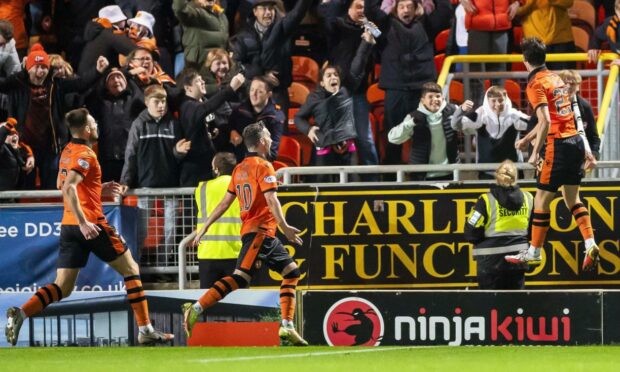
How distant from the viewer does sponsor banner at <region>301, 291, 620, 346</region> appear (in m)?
12.1

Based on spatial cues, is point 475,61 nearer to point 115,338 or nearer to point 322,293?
point 322,293

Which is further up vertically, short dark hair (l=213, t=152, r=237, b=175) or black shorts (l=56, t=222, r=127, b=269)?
short dark hair (l=213, t=152, r=237, b=175)

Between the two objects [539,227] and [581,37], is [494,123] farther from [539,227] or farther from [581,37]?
[581,37]

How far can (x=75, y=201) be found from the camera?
1099 cm

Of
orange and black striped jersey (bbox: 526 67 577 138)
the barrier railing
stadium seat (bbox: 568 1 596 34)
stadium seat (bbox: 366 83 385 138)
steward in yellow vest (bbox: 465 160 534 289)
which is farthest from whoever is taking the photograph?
stadium seat (bbox: 568 1 596 34)

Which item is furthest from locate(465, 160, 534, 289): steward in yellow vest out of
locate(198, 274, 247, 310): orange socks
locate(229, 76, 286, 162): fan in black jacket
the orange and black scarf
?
the orange and black scarf

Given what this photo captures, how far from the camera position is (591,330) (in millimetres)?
12047

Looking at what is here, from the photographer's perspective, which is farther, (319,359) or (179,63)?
(179,63)

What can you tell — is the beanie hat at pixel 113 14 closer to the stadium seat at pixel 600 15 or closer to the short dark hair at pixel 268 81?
the short dark hair at pixel 268 81

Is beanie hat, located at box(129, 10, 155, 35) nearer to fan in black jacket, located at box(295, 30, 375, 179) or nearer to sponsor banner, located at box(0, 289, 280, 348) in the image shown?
fan in black jacket, located at box(295, 30, 375, 179)

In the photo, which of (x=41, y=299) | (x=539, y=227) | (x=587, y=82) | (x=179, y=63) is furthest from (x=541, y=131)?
(x=179, y=63)

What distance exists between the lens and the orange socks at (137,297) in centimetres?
1158

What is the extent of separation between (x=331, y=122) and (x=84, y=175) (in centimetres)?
405

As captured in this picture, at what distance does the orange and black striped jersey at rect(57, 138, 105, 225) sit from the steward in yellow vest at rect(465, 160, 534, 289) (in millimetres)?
3421
